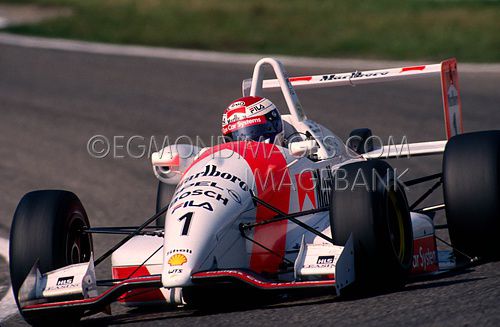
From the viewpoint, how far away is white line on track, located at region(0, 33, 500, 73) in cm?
1700

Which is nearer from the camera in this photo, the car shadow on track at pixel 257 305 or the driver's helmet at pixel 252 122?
the car shadow on track at pixel 257 305

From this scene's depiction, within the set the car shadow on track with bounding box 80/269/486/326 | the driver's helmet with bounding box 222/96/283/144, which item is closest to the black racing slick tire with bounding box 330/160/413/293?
the car shadow on track with bounding box 80/269/486/326

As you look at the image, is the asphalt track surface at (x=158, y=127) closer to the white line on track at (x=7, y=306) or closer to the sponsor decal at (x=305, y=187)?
the white line on track at (x=7, y=306)

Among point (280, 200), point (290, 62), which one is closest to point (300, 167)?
point (280, 200)

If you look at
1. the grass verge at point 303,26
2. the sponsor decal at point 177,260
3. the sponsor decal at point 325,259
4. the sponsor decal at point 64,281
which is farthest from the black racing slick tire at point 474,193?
the grass verge at point 303,26

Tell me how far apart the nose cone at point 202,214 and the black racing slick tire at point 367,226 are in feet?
1.94

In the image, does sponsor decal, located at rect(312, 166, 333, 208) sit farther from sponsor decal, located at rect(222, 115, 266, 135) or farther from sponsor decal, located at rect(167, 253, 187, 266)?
sponsor decal, located at rect(167, 253, 187, 266)

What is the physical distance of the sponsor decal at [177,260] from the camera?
5984mm

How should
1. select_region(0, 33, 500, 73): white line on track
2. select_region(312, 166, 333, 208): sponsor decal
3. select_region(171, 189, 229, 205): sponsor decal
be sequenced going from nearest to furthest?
1. select_region(171, 189, 229, 205): sponsor decal
2. select_region(312, 166, 333, 208): sponsor decal
3. select_region(0, 33, 500, 73): white line on track

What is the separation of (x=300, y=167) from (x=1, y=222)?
4411mm

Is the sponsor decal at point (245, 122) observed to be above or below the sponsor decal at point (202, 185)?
above

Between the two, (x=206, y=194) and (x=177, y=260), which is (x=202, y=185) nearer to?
(x=206, y=194)

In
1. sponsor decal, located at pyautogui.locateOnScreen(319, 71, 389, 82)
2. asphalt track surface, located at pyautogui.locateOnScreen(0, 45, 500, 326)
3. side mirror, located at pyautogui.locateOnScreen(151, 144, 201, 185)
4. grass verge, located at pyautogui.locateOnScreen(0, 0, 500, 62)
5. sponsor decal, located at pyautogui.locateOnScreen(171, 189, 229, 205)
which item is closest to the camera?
asphalt track surface, located at pyautogui.locateOnScreen(0, 45, 500, 326)

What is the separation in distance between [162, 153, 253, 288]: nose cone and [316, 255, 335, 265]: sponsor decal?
0.59 meters
